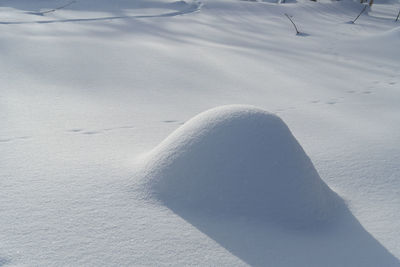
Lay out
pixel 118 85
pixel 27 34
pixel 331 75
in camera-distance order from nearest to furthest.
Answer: pixel 118 85 < pixel 331 75 < pixel 27 34

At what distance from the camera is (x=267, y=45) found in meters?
4.55

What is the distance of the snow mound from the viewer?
127 centimetres

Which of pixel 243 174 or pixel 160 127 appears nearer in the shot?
pixel 243 174

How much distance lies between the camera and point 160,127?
2111 millimetres

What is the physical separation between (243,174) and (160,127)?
0.93 meters

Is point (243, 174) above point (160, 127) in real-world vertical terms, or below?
above

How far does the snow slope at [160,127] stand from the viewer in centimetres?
115

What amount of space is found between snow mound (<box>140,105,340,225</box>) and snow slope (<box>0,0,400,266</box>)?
0.17ft

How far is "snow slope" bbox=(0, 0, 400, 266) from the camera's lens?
1146 mm

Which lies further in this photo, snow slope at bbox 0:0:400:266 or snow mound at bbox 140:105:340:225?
snow mound at bbox 140:105:340:225

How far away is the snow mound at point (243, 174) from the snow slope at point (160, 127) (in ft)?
0.17

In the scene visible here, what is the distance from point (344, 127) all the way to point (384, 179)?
0.68m

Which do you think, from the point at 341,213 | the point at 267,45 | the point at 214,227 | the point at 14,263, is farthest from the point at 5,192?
the point at 267,45

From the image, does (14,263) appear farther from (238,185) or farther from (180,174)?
(238,185)
